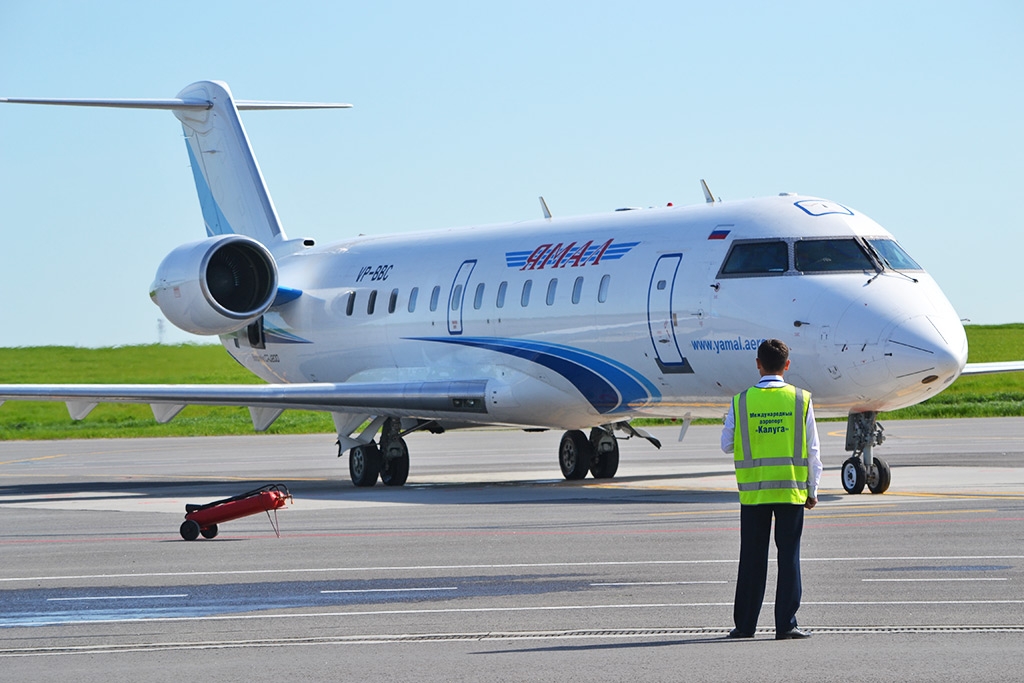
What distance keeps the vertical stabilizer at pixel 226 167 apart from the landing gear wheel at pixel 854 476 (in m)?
14.6

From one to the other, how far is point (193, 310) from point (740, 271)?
9.71 meters

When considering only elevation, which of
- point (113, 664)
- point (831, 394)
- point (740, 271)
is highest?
point (740, 271)

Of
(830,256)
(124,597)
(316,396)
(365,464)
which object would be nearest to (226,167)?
(316,396)

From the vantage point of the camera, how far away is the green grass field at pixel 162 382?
4934 cm

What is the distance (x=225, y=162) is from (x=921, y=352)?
16.6 metres

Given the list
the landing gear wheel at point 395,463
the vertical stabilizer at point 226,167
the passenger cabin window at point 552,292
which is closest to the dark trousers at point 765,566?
the passenger cabin window at point 552,292

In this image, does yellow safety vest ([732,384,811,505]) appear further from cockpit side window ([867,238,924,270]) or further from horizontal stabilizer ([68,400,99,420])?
horizontal stabilizer ([68,400,99,420])

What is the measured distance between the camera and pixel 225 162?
30781mm

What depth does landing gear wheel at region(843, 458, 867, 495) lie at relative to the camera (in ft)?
62.4

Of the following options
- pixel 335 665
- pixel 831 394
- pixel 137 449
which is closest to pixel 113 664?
pixel 335 665

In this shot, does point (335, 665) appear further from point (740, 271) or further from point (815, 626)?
point (740, 271)

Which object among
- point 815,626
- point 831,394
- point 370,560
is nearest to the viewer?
point 815,626

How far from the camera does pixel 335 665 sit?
861 centimetres

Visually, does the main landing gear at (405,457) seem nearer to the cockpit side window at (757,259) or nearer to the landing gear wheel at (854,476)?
the cockpit side window at (757,259)
